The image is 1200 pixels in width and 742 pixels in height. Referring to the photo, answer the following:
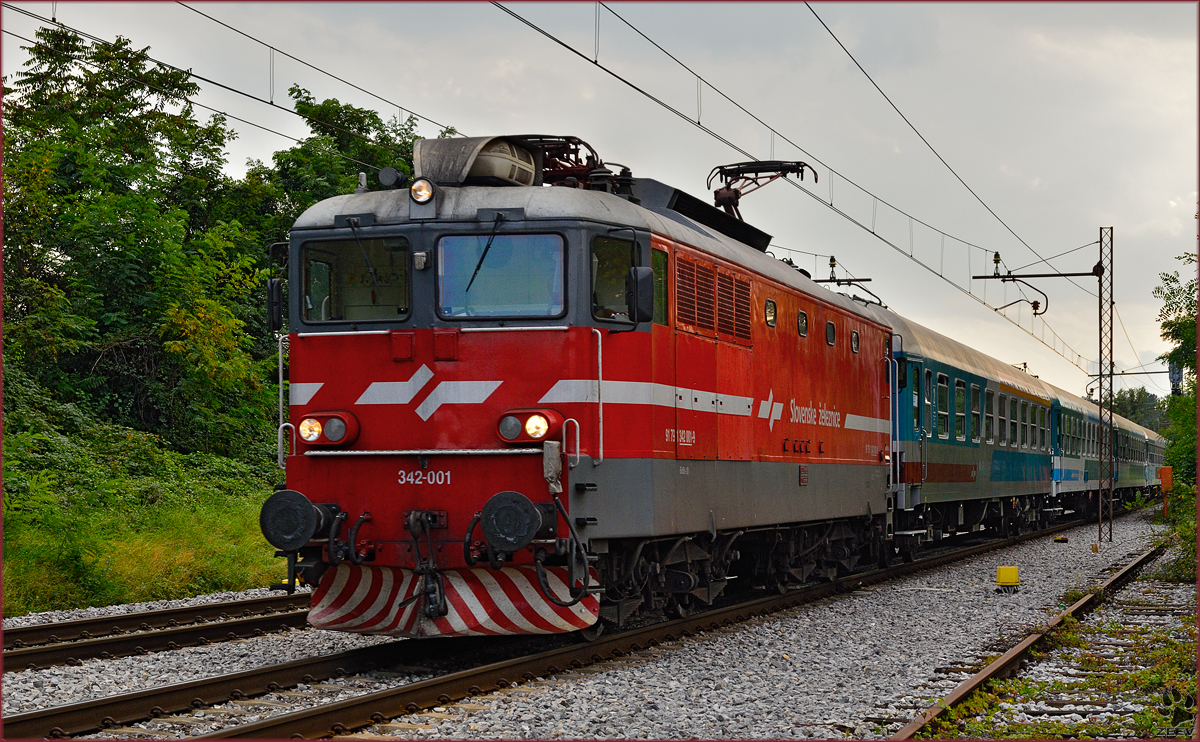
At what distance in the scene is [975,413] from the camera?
2308 cm

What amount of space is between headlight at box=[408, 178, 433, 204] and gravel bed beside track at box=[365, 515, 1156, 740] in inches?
148

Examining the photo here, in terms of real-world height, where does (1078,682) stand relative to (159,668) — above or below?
below

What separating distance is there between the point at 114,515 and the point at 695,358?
10118 mm

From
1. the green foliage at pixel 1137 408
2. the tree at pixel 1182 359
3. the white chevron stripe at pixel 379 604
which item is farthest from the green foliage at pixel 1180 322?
Answer: the green foliage at pixel 1137 408

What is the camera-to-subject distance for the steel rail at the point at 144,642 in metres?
9.17

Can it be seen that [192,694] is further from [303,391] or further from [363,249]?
[363,249]

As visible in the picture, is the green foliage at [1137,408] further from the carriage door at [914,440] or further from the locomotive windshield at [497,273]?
the locomotive windshield at [497,273]

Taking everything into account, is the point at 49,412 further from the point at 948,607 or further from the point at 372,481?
the point at 948,607

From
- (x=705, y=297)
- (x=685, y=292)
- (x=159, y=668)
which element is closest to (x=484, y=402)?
(x=685, y=292)

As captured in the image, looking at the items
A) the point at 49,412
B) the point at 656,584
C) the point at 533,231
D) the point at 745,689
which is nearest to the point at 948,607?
the point at 656,584

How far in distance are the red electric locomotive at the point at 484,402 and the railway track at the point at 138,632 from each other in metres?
1.78

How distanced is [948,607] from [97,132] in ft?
63.1

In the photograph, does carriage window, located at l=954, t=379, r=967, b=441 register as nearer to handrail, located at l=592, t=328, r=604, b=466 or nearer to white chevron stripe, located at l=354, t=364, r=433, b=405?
handrail, located at l=592, t=328, r=604, b=466

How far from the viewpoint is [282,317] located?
988 cm
